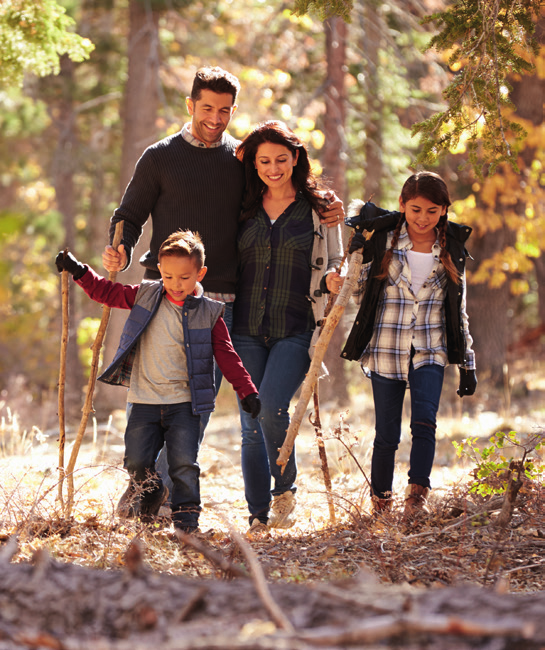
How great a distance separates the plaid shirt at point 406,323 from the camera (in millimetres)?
4336

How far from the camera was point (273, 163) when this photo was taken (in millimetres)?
4371

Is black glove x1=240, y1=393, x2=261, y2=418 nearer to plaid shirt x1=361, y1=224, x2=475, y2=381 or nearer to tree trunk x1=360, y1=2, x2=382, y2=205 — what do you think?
plaid shirt x1=361, y1=224, x2=475, y2=381

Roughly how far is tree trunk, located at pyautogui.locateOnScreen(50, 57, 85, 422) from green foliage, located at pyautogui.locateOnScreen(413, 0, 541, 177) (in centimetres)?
1047

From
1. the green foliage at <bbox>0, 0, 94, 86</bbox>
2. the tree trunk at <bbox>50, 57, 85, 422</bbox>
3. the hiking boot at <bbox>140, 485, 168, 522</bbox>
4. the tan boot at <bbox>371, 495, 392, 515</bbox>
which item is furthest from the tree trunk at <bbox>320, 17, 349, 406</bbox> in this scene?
the tree trunk at <bbox>50, 57, 85, 422</bbox>

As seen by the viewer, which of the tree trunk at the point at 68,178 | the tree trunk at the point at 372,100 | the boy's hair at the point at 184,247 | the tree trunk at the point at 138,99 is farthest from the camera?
the tree trunk at the point at 68,178

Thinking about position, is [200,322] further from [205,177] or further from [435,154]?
[435,154]

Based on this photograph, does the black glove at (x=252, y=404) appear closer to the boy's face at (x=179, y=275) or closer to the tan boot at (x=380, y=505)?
the boy's face at (x=179, y=275)

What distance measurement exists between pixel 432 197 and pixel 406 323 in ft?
2.47

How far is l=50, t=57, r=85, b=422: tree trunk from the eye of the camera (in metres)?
14.2

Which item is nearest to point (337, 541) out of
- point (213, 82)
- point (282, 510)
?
point (282, 510)

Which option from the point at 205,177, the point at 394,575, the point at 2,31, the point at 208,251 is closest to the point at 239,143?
the point at 205,177

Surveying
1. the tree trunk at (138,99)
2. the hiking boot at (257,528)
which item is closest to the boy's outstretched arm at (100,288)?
the hiking boot at (257,528)

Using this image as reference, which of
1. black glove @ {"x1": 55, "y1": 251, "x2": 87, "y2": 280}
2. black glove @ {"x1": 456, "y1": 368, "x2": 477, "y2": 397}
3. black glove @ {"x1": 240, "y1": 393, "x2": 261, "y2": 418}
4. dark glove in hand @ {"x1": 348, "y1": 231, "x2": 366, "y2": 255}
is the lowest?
black glove @ {"x1": 240, "y1": 393, "x2": 261, "y2": 418}

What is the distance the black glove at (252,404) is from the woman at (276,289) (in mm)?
298
